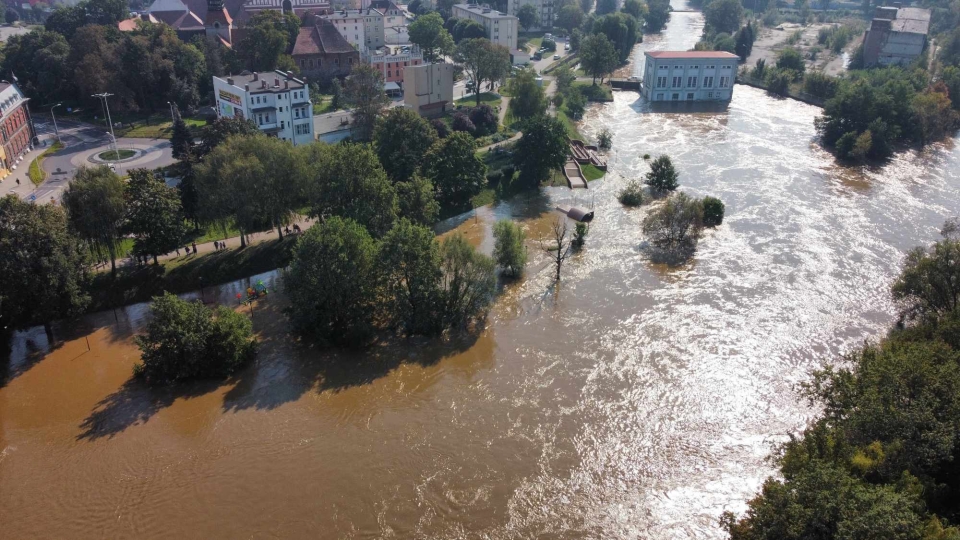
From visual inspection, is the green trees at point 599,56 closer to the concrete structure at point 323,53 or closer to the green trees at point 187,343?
the concrete structure at point 323,53

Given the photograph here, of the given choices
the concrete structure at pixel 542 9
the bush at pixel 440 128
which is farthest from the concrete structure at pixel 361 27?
the concrete structure at pixel 542 9

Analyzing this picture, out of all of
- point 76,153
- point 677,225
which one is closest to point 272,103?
point 76,153

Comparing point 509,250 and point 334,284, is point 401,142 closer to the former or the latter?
point 509,250

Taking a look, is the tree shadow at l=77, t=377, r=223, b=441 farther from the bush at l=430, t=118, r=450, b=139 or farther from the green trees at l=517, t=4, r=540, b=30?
the green trees at l=517, t=4, r=540, b=30

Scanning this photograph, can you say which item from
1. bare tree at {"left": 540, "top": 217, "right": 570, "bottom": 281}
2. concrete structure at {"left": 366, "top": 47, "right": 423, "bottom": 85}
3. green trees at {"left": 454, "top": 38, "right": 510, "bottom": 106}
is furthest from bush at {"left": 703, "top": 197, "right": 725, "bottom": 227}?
concrete structure at {"left": 366, "top": 47, "right": 423, "bottom": 85}

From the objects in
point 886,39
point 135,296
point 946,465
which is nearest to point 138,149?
point 135,296
